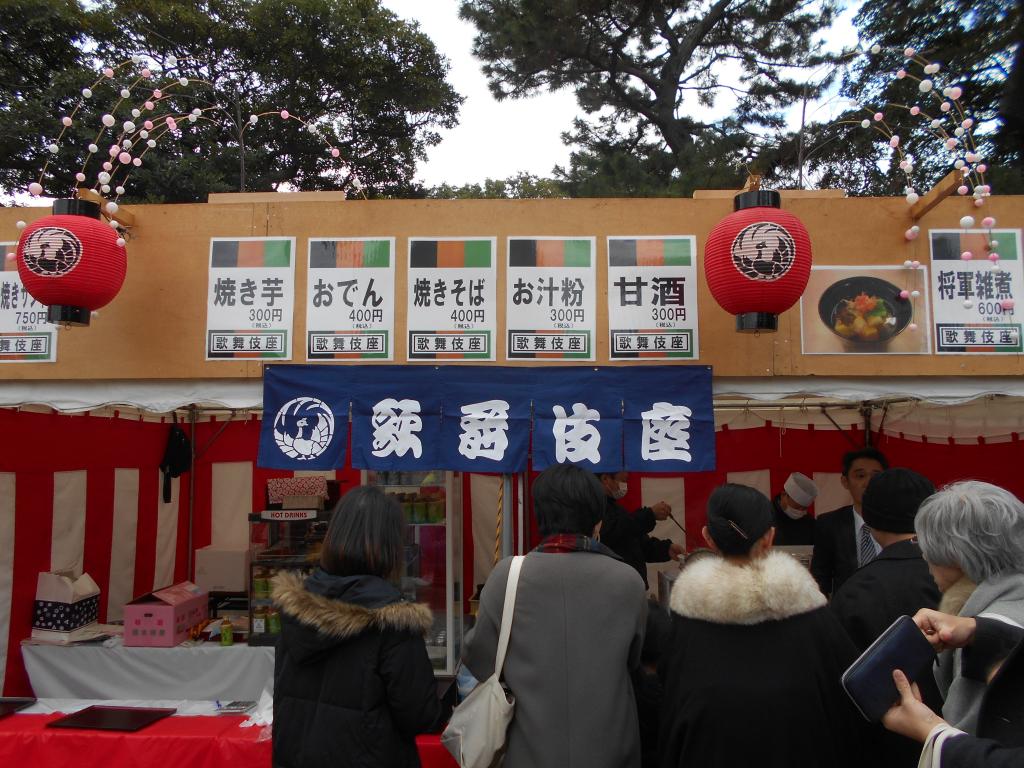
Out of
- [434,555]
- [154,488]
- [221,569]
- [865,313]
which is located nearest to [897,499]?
[865,313]

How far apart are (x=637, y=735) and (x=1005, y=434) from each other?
630 cm

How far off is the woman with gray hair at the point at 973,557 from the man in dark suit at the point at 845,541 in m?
2.57

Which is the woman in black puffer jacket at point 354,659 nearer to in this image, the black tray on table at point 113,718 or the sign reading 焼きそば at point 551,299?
the sign reading 焼きそば at point 551,299

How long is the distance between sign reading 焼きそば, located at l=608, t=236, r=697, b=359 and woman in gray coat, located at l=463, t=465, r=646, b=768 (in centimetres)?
218

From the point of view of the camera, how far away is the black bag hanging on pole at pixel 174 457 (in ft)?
25.2

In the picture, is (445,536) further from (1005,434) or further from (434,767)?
(1005,434)

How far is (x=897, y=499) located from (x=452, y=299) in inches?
118

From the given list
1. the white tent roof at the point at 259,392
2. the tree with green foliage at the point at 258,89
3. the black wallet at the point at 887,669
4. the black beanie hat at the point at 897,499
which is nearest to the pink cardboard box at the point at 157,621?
the white tent roof at the point at 259,392

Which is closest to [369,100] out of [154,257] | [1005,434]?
[154,257]

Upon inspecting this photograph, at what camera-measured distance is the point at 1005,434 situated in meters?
6.94

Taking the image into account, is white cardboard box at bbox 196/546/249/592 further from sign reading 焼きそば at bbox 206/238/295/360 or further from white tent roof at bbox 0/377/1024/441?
sign reading 焼きそば at bbox 206/238/295/360

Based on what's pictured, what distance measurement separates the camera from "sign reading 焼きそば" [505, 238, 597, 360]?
15.5 ft

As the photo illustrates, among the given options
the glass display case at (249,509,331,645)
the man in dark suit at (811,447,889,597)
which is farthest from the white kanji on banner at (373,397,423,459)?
the man in dark suit at (811,447,889,597)

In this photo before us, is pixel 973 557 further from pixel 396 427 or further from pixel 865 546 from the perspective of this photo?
pixel 396 427
